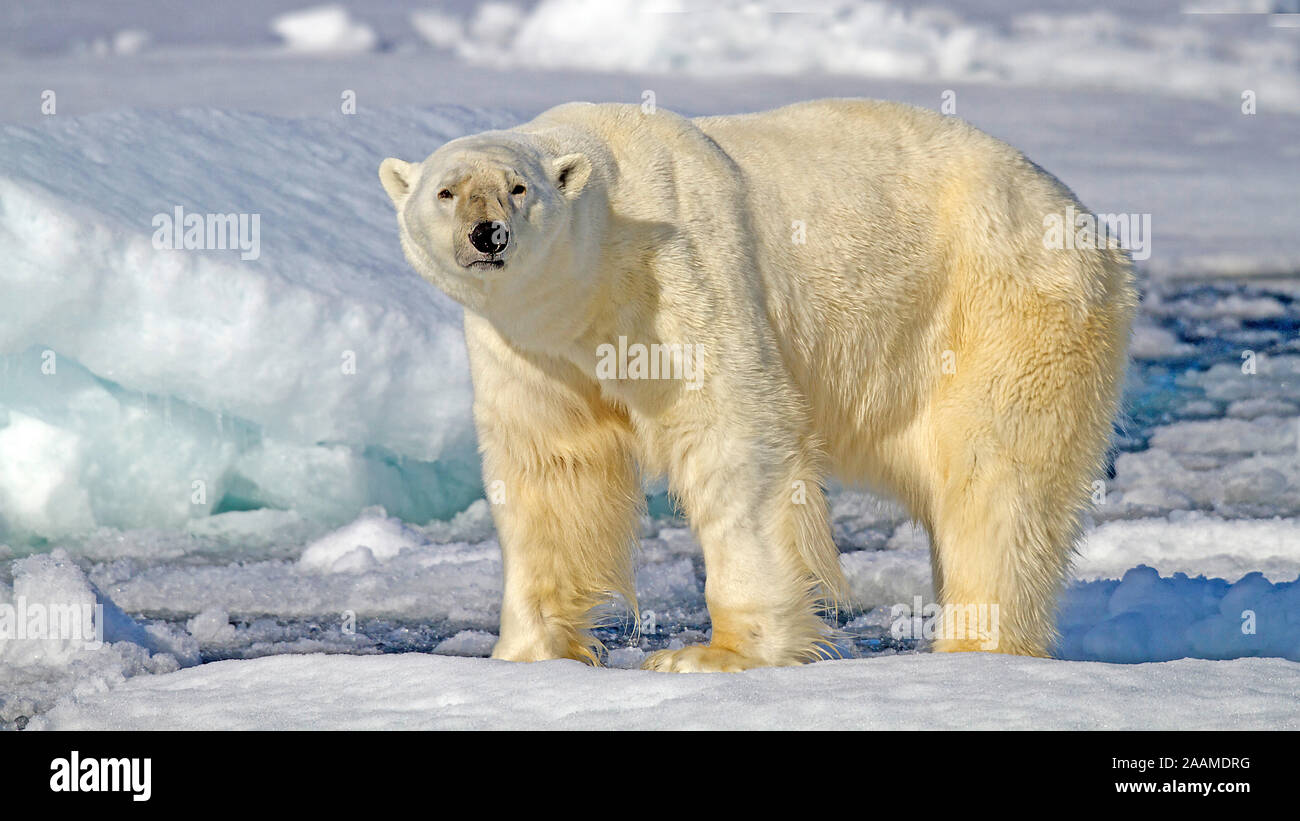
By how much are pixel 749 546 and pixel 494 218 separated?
1.21 metres

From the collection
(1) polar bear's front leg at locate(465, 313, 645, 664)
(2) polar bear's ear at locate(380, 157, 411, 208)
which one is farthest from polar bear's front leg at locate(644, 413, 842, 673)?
(2) polar bear's ear at locate(380, 157, 411, 208)

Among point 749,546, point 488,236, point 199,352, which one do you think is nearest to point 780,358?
point 749,546

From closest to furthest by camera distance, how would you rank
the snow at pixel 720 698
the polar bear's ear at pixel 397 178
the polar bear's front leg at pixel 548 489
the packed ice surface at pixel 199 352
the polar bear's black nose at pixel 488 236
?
the snow at pixel 720 698, the polar bear's black nose at pixel 488 236, the polar bear's ear at pixel 397 178, the polar bear's front leg at pixel 548 489, the packed ice surface at pixel 199 352

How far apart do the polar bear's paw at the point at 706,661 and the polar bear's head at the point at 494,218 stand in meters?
1.08

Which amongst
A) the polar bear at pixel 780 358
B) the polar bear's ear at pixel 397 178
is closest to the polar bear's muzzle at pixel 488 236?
the polar bear at pixel 780 358

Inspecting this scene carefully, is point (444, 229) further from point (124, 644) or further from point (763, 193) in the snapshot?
point (124, 644)

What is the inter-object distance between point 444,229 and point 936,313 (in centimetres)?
175

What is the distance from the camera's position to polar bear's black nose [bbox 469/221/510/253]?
3102 millimetres

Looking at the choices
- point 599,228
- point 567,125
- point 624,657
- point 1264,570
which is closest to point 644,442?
point 599,228

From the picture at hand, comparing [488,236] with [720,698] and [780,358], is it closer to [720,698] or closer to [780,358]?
[780,358]

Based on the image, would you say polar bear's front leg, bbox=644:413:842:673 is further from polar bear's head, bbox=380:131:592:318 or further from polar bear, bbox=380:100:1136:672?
polar bear's head, bbox=380:131:592:318

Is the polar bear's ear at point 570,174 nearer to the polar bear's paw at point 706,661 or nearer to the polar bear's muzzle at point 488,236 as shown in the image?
the polar bear's muzzle at point 488,236

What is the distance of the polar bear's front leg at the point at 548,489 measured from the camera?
12.6ft

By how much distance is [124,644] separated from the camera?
4.59 m
